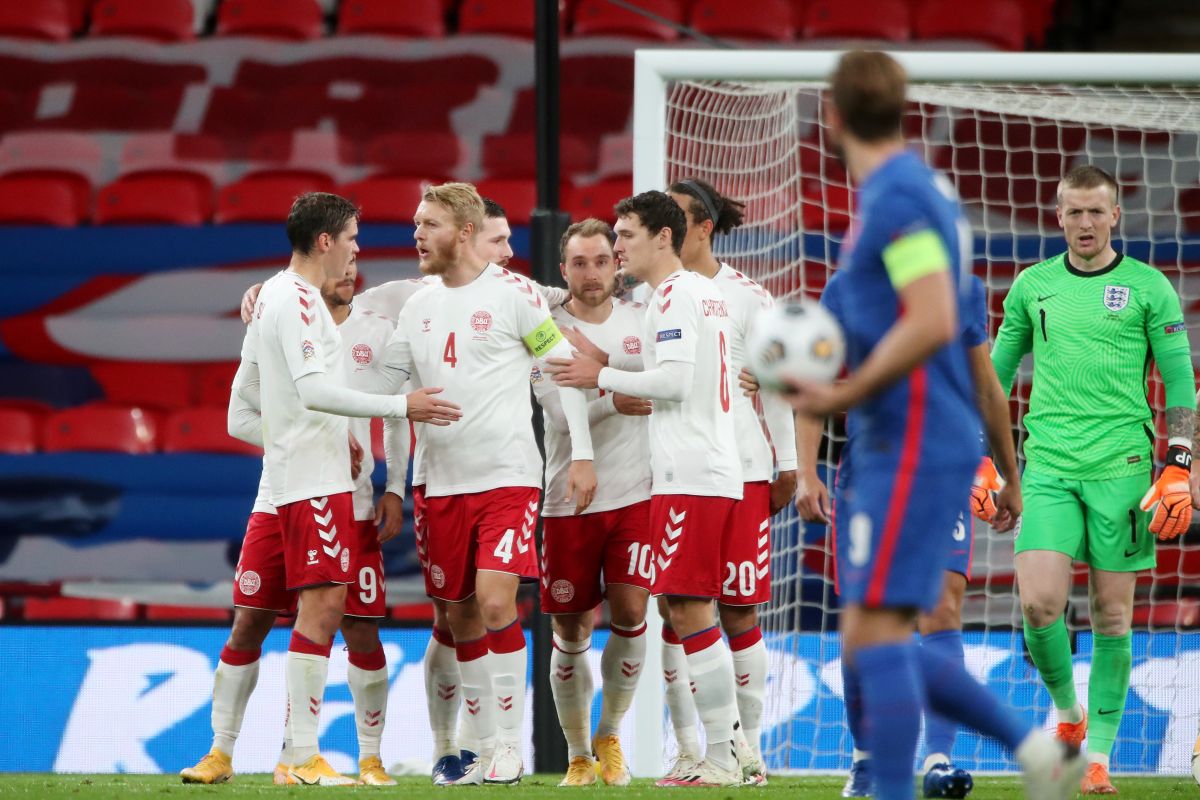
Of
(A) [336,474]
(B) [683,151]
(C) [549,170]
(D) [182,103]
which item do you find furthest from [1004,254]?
(D) [182,103]

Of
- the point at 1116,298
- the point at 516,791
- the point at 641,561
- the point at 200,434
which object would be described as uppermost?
the point at 1116,298

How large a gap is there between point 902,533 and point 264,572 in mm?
2904

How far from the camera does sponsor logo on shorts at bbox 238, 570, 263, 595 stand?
534 centimetres

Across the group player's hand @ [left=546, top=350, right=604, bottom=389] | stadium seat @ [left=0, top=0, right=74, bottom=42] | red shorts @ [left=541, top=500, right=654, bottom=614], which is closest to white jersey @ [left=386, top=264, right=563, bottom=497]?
player's hand @ [left=546, top=350, right=604, bottom=389]

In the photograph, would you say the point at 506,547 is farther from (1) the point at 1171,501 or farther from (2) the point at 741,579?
(1) the point at 1171,501

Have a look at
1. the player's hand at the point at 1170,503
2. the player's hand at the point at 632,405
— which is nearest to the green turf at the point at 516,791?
the player's hand at the point at 1170,503

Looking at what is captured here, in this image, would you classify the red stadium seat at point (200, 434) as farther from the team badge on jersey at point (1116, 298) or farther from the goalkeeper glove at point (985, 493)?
the team badge on jersey at point (1116, 298)

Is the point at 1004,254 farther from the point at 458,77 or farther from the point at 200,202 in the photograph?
the point at 200,202

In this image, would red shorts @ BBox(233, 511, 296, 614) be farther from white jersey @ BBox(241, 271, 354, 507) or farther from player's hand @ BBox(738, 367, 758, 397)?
player's hand @ BBox(738, 367, 758, 397)

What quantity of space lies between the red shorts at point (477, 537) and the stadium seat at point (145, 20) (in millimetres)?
8206

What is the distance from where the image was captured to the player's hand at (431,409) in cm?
507

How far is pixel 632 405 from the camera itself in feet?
18.3

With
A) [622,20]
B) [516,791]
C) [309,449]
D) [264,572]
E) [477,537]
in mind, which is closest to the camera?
[516,791]

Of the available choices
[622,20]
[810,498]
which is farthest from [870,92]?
[622,20]
